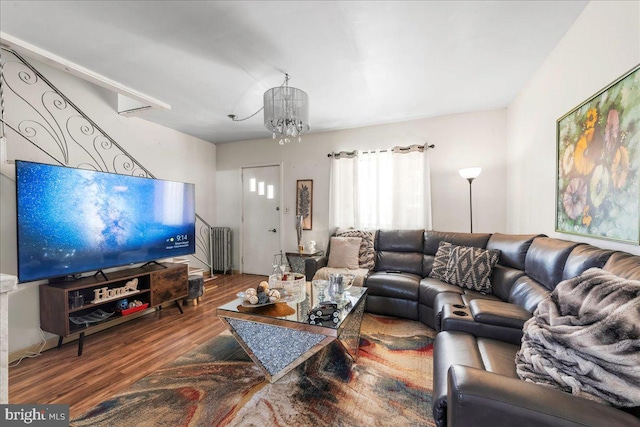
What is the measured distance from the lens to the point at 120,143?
324cm

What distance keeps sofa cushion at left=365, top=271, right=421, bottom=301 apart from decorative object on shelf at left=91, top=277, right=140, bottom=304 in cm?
245

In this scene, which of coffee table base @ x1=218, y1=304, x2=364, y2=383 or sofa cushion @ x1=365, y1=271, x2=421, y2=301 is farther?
sofa cushion @ x1=365, y1=271, x2=421, y2=301

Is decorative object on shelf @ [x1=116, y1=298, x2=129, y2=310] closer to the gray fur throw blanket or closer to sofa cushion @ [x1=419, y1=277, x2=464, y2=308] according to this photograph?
sofa cushion @ [x1=419, y1=277, x2=464, y2=308]

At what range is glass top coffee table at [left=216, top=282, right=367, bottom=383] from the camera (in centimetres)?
169

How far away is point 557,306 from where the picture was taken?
1.20 m

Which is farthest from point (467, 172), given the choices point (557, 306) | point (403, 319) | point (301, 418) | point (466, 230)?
point (301, 418)

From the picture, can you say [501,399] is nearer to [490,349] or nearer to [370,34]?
[490,349]

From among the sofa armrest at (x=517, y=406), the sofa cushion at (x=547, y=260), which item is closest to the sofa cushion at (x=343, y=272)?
the sofa cushion at (x=547, y=260)

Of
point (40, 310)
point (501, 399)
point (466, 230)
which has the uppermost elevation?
point (466, 230)

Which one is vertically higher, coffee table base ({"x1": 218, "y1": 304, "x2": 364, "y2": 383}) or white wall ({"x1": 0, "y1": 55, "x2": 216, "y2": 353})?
white wall ({"x1": 0, "y1": 55, "x2": 216, "y2": 353})

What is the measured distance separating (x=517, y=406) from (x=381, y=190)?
3.23m

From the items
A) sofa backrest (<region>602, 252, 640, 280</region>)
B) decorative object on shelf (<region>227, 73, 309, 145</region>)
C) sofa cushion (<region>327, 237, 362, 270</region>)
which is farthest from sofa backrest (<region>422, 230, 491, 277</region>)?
decorative object on shelf (<region>227, 73, 309, 145</region>)

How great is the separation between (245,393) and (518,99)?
12.7 ft

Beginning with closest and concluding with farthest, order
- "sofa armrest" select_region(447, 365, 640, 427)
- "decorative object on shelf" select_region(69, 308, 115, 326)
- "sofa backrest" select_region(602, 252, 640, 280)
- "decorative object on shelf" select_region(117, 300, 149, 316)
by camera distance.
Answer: "sofa armrest" select_region(447, 365, 640, 427) < "sofa backrest" select_region(602, 252, 640, 280) < "decorative object on shelf" select_region(69, 308, 115, 326) < "decorative object on shelf" select_region(117, 300, 149, 316)
